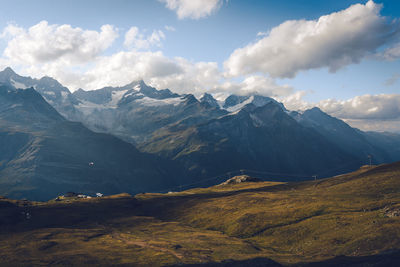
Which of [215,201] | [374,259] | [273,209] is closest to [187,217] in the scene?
[215,201]

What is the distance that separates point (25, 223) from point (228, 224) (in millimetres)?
97218


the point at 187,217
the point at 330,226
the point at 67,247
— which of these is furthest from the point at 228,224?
the point at 67,247

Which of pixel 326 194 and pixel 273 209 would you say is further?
pixel 326 194

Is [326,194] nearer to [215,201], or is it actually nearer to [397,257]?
[215,201]

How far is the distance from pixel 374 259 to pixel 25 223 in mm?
147164

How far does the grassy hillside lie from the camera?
9101 centimetres

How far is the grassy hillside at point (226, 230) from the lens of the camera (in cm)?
9101

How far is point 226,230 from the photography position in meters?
134

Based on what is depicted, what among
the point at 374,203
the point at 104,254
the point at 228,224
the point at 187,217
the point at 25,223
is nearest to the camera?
the point at 104,254

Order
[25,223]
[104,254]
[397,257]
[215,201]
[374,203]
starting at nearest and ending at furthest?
1. [397,257]
2. [104,254]
3. [374,203]
4. [25,223]
5. [215,201]

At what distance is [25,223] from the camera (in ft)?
497

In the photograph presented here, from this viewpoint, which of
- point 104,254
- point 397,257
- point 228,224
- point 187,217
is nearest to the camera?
point 397,257

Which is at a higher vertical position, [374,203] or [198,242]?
[374,203]

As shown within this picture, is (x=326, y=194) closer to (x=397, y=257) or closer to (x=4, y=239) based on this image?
(x=397, y=257)
